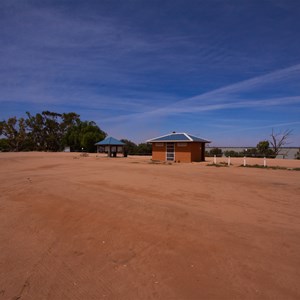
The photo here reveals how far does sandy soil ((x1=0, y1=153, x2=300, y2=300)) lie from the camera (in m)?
3.83

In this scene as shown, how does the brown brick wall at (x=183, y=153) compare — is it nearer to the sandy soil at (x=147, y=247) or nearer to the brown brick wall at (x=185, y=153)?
the brown brick wall at (x=185, y=153)

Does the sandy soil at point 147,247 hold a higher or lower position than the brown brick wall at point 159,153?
lower

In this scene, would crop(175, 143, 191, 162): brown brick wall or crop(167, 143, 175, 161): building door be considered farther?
crop(167, 143, 175, 161): building door

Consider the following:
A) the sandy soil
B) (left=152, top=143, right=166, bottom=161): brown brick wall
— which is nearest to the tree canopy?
(left=152, top=143, right=166, bottom=161): brown brick wall

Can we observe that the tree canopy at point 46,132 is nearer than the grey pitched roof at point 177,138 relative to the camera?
No

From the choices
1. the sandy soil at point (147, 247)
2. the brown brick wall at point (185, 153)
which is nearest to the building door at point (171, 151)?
the brown brick wall at point (185, 153)

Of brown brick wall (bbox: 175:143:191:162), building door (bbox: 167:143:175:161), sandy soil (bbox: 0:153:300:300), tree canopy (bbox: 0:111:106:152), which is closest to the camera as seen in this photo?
sandy soil (bbox: 0:153:300:300)

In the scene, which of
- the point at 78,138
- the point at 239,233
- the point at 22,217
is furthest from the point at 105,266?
the point at 78,138

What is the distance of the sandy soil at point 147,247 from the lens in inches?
151

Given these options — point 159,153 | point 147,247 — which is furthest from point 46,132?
point 147,247

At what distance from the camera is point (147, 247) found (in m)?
5.22

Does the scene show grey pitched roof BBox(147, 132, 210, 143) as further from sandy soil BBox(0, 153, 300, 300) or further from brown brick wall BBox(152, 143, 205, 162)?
sandy soil BBox(0, 153, 300, 300)

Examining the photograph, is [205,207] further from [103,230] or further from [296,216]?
[103,230]

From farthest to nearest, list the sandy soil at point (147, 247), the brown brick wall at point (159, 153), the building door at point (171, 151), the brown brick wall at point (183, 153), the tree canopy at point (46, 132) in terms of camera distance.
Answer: the tree canopy at point (46, 132) → the brown brick wall at point (159, 153) → the building door at point (171, 151) → the brown brick wall at point (183, 153) → the sandy soil at point (147, 247)
